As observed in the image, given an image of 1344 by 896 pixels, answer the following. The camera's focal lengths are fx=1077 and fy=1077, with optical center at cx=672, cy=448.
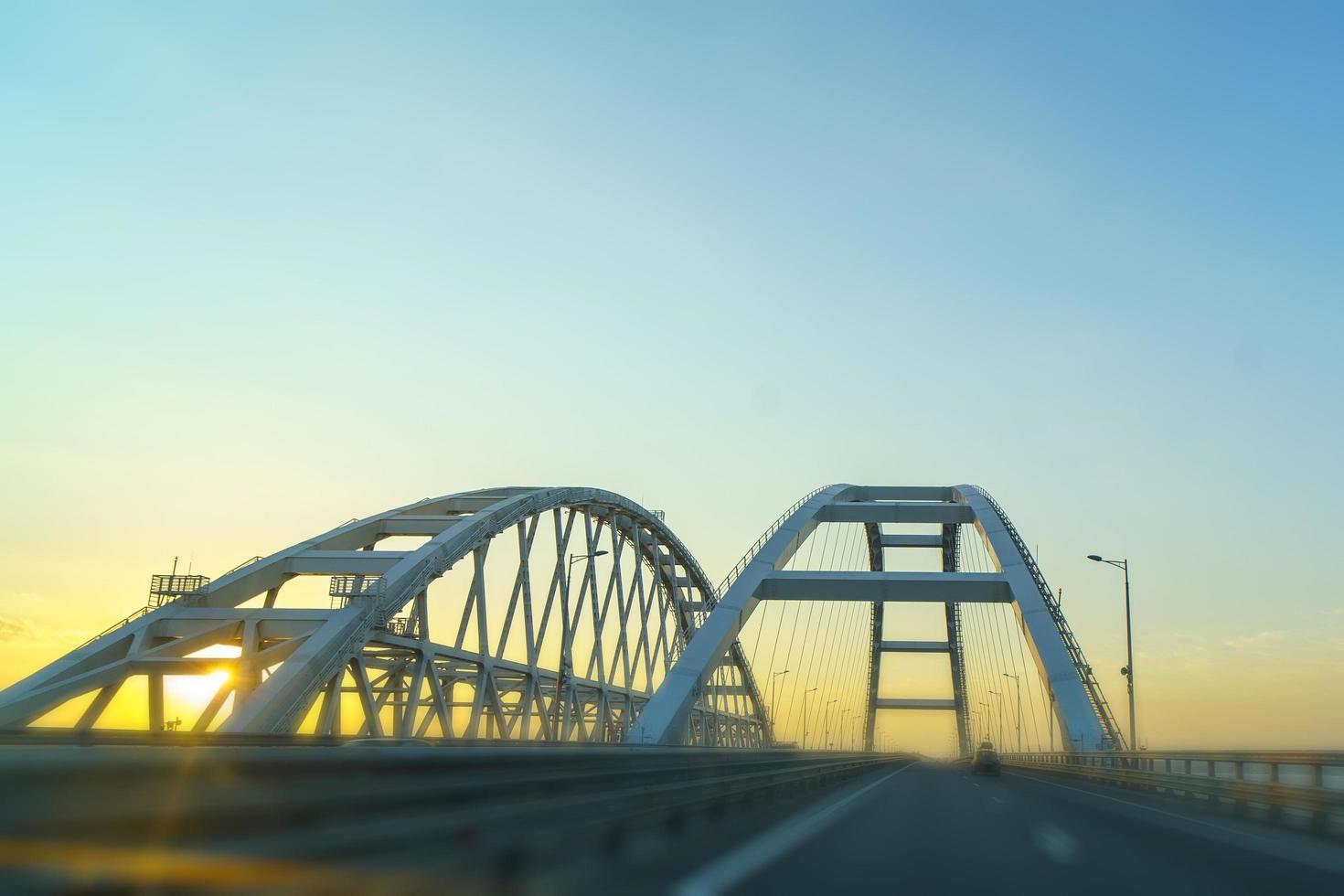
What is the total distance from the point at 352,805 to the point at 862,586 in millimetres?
27490

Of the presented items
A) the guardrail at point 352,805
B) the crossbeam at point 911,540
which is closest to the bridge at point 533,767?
the guardrail at point 352,805

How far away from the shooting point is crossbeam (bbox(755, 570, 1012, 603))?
103 feet

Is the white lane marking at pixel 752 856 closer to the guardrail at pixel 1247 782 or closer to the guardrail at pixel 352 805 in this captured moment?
the guardrail at pixel 352 805

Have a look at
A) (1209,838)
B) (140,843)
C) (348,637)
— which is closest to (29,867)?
(140,843)

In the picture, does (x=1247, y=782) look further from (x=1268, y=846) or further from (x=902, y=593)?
(x=902, y=593)

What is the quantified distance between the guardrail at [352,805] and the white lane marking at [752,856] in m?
0.70

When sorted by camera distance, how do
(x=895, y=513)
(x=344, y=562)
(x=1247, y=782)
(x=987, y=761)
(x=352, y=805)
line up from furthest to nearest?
1. (x=987, y=761)
2. (x=895, y=513)
3. (x=344, y=562)
4. (x=1247, y=782)
5. (x=352, y=805)

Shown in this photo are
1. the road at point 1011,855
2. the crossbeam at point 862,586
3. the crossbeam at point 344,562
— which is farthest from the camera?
the crossbeam at point 344,562

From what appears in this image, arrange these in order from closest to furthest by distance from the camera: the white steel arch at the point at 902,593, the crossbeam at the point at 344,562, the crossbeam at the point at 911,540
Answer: the white steel arch at the point at 902,593 → the crossbeam at the point at 344,562 → the crossbeam at the point at 911,540

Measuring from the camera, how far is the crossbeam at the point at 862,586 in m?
31.3

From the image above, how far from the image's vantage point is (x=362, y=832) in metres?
5.10

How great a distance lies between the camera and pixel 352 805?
5094mm

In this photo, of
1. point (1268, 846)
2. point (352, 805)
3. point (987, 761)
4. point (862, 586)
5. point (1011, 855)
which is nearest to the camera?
point (352, 805)

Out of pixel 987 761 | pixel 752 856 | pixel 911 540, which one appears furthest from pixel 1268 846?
pixel 911 540
